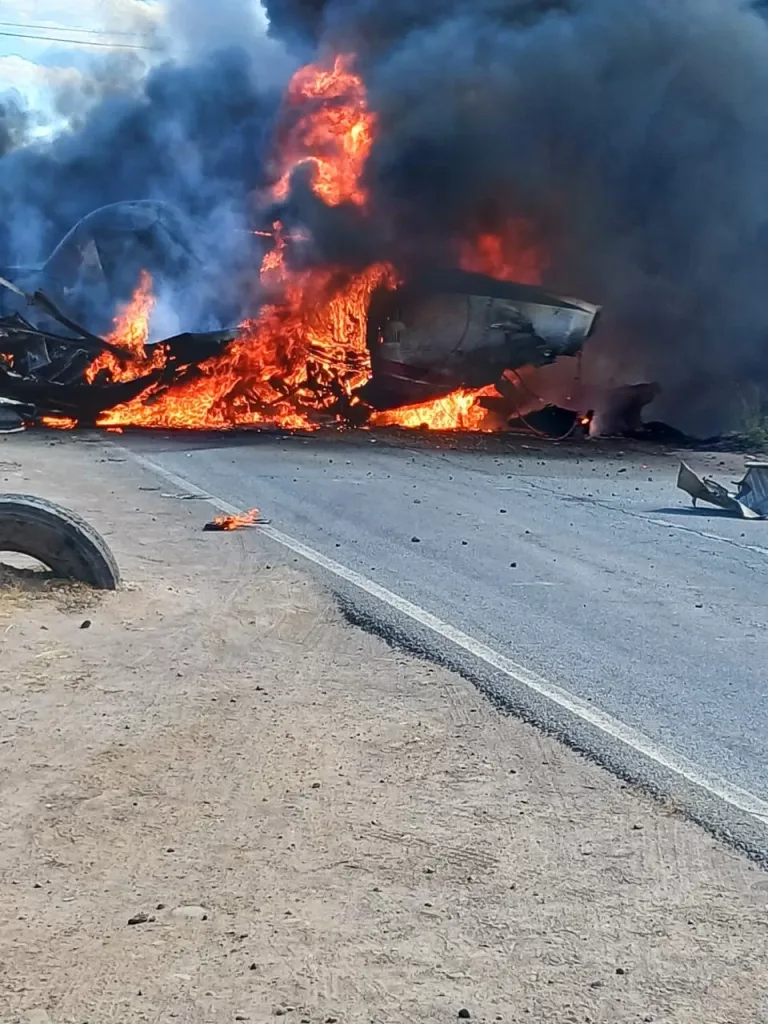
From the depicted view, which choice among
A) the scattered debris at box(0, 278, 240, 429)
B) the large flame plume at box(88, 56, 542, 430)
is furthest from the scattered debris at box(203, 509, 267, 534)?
the scattered debris at box(0, 278, 240, 429)

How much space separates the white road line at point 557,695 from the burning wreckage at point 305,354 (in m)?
10.7

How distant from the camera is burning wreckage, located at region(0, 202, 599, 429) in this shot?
19.5 metres

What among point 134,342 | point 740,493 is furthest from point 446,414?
point 740,493

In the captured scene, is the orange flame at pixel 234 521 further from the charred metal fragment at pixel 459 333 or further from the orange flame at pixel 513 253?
the orange flame at pixel 513 253

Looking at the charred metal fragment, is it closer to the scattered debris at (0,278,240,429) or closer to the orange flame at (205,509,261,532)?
the scattered debris at (0,278,240,429)

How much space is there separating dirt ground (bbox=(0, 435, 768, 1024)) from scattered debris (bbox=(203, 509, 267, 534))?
353 cm

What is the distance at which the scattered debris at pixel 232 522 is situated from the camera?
9.83 metres

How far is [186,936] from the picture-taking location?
3.33 meters

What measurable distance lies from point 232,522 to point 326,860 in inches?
249

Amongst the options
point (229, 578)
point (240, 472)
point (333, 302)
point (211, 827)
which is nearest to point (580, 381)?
point (333, 302)

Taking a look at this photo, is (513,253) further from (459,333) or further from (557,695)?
(557,695)

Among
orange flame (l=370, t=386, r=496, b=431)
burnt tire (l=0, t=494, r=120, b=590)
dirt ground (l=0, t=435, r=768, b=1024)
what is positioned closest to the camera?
dirt ground (l=0, t=435, r=768, b=1024)

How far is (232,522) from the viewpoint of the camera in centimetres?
1002

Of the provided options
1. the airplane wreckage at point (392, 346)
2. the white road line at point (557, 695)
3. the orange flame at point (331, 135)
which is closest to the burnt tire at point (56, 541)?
the white road line at point (557, 695)
